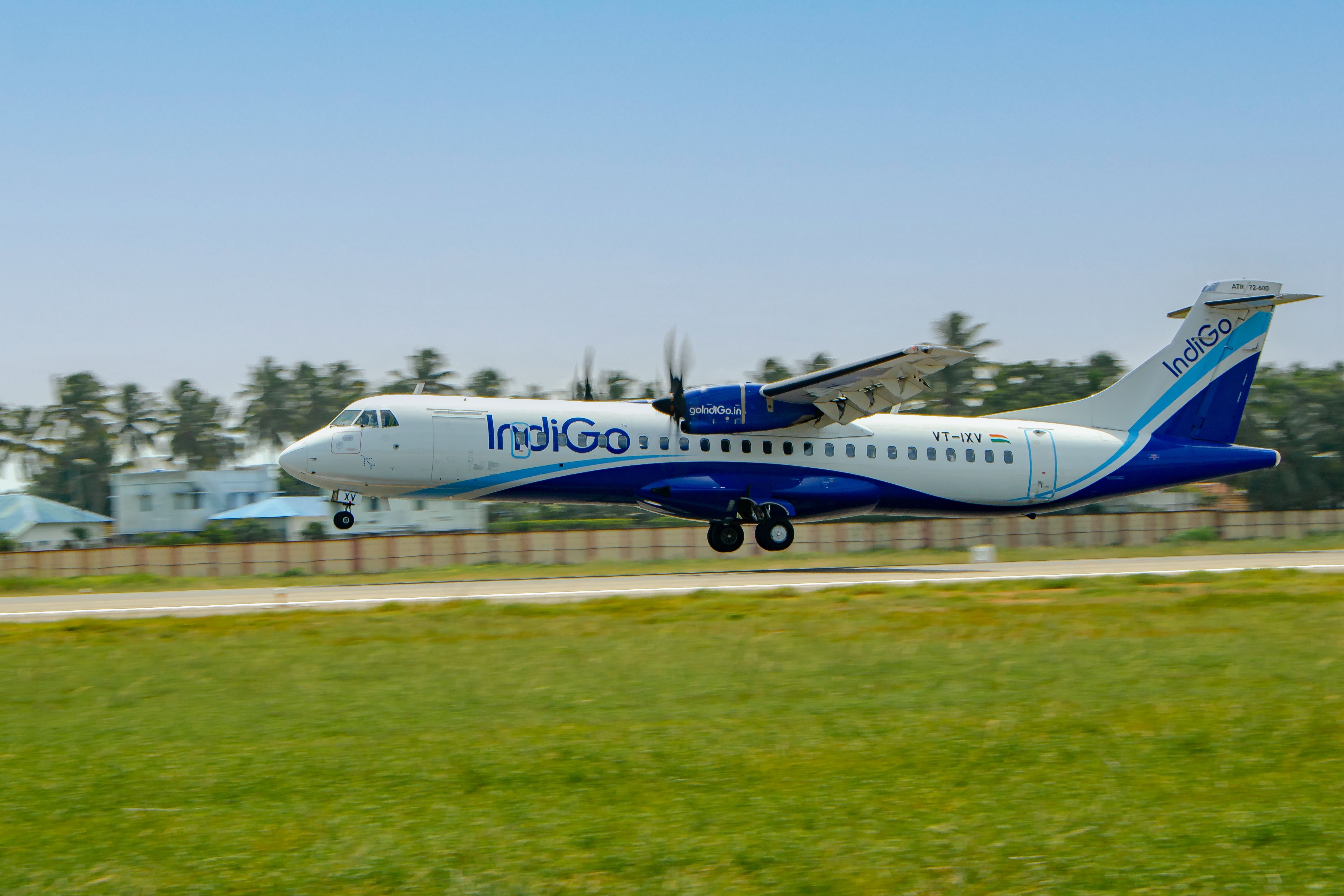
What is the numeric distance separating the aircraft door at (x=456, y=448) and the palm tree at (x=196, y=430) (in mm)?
64250

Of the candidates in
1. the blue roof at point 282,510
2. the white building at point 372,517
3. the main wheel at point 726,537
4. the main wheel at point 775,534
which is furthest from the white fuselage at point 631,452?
the blue roof at point 282,510

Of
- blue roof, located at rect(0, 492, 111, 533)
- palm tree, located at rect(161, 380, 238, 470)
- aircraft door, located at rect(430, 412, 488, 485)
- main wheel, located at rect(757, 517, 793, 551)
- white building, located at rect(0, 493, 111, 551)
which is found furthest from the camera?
palm tree, located at rect(161, 380, 238, 470)

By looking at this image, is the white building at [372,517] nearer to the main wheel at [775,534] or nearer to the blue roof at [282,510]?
the blue roof at [282,510]

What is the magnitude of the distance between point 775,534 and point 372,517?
35.6 meters

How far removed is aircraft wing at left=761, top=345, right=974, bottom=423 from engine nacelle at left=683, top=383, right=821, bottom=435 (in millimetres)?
189

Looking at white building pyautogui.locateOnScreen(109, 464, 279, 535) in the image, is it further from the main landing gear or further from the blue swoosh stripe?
the blue swoosh stripe

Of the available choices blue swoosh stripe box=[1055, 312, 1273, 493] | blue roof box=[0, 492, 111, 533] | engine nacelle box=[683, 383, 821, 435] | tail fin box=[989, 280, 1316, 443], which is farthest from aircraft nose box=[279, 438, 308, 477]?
blue roof box=[0, 492, 111, 533]

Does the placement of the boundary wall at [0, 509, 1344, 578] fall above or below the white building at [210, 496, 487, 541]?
below

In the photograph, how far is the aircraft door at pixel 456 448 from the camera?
23516mm

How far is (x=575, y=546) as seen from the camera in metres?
36.0

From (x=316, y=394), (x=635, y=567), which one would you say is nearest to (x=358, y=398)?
(x=316, y=394)

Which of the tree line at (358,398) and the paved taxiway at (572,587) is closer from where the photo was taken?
the paved taxiway at (572,587)

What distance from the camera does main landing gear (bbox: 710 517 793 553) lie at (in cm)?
2558

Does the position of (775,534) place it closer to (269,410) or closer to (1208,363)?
(1208,363)
